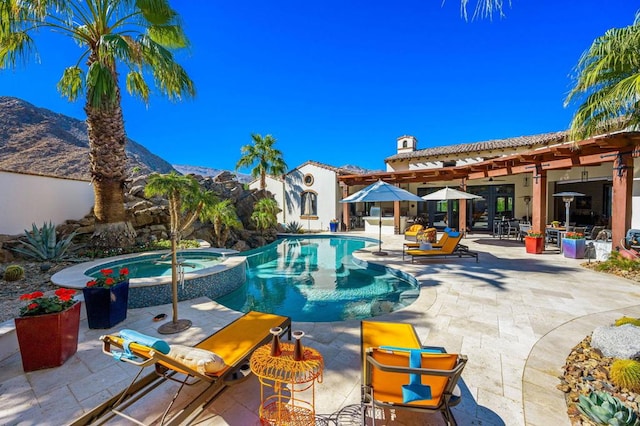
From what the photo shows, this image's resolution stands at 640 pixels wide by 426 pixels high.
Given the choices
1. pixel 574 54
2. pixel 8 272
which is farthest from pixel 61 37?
pixel 574 54

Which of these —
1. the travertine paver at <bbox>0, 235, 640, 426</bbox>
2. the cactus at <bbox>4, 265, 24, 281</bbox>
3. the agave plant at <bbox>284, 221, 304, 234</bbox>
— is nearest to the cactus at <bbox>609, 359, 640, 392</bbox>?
the travertine paver at <bbox>0, 235, 640, 426</bbox>

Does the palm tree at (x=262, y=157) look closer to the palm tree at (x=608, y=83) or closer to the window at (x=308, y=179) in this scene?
the window at (x=308, y=179)

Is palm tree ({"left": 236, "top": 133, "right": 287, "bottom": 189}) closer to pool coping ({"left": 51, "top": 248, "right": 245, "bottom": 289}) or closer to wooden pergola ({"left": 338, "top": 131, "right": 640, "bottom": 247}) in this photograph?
wooden pergola ({"left": 338, "top": 131, "right": 640, "bottom": 247})

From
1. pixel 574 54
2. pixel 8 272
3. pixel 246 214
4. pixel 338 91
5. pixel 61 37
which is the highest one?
pixel 338 91

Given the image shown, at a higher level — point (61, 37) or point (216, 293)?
point (61, 37)

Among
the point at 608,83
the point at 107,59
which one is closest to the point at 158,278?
the point at 107,59

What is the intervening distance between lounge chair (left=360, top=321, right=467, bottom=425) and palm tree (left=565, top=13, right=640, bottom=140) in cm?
697

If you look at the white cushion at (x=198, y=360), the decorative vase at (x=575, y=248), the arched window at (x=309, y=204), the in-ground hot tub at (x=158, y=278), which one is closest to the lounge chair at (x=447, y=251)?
the decorative vase at (x=575, y=248)

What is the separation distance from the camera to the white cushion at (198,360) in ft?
7.48

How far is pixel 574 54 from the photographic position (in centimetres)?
718

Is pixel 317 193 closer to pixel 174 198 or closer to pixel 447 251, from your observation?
pixel 447 251

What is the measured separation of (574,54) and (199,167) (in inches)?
3434

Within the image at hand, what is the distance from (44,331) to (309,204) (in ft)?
60.5

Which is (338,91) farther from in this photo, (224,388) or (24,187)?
(224,388)
